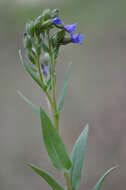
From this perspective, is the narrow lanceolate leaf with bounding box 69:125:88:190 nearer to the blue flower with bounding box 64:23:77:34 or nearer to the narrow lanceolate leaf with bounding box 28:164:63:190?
the narrow lanceolate leaf with bounding box 28:164:63:190

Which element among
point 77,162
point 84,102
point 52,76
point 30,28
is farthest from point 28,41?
point 84,102

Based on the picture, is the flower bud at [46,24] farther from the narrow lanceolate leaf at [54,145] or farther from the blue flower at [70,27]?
the narrow lanceolate leaf at [54,145]

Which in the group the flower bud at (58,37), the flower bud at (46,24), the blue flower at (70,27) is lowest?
the flower bud at (58,37)

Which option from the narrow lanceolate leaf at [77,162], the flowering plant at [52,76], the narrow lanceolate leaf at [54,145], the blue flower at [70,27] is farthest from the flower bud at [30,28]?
the narrow lanceolate leaf at [77,162]

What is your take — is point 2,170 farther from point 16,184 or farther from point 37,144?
point 37,144

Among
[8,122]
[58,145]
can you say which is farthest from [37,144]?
[58,145]

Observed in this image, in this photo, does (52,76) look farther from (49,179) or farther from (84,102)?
(84,102)

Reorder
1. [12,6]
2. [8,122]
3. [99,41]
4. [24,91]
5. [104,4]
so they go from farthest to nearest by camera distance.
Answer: [12,6]
[104,4]
[99,41]
[24,91]
[8,122]
